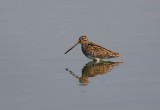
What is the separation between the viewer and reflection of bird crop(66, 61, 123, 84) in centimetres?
1407

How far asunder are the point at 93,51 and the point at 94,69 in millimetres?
1468

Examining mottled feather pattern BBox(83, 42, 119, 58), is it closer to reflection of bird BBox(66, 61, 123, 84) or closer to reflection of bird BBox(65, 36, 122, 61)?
reflection of bird BBox(65, 36, 122, 61)

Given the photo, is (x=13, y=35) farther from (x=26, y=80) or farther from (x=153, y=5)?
(x=153, y=5)

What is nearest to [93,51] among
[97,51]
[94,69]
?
[97,51]

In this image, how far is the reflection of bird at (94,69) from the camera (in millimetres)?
14070

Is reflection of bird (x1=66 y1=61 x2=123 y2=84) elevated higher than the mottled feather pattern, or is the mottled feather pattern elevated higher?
the mottled feather pattern

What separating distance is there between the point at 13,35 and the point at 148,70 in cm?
474

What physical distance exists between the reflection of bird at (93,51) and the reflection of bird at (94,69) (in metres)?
0.23

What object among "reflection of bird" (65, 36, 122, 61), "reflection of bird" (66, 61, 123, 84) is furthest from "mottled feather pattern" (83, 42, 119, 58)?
"reflection of bird" (66, 61, 123, 84)

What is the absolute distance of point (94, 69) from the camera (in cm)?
1498

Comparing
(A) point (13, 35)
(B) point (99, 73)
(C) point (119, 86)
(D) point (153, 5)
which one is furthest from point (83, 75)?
(D) point (153, 5)

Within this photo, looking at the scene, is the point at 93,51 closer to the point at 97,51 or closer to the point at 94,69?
the point at 97,51

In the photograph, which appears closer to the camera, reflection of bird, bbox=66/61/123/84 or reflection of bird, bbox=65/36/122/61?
reflection of bird, bbox=66/61/123/84

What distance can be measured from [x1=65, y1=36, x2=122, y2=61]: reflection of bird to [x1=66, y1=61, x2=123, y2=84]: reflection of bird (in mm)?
231
